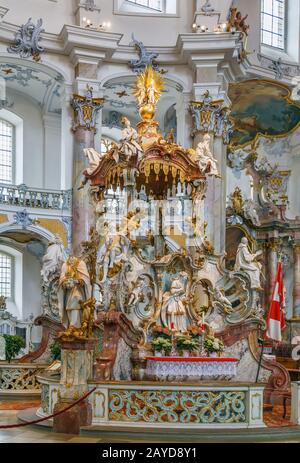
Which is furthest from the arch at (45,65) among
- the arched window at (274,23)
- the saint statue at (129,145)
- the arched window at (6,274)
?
the saint statue at (129,145)

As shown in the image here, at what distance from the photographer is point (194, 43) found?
22328 mm

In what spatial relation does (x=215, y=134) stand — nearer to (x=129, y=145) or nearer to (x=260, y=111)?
(x=260, y=111)

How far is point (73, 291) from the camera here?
1248cm

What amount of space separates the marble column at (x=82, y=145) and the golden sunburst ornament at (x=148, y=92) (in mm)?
5743

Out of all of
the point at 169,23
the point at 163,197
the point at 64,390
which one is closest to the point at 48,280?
the point at 163,197

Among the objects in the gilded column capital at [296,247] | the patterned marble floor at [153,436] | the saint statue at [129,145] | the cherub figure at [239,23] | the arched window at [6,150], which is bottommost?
the patterned marble floor at [153,436]

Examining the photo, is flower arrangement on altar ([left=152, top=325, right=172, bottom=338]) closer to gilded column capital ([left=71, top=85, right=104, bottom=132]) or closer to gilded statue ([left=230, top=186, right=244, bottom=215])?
gilded column capital ([left=71, top=85, right=104, bottom=132])

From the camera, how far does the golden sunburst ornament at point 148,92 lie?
16.2m

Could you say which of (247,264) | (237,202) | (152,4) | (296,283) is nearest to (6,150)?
(152,4)

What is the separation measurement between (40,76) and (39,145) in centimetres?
279

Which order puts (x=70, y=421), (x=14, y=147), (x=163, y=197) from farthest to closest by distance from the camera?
(x=14, y=147) < (x=163, y=197) < (x=70, y=421)

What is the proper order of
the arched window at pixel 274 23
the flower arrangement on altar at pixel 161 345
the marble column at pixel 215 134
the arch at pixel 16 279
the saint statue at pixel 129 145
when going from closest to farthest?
the flower arrangement on altar at pixel 161 345, the saint statue at pixel 129 145, the marble column at pixel 215 134, the arch at pixel 16 279, the arched window at pixel 274 23

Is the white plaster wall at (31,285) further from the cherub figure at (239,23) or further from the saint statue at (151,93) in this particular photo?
the saint statue at (151,93)
